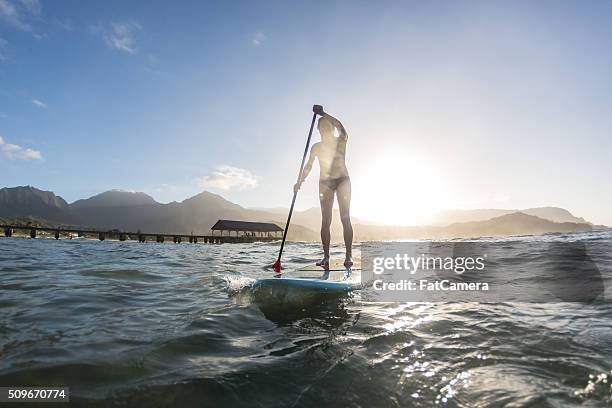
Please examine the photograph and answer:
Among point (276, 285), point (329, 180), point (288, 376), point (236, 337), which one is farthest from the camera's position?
point (329, 180)

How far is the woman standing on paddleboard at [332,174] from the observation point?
7.57 metres

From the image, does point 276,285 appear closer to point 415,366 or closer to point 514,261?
point 415,366

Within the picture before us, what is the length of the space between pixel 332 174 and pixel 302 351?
211 inches

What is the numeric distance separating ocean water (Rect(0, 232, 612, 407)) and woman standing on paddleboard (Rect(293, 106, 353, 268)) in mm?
3263

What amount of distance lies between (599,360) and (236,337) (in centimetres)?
294

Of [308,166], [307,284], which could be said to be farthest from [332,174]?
[307,284]

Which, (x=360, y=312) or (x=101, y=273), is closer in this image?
(x=360, y=312)

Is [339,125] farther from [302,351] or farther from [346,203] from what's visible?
[302,351]

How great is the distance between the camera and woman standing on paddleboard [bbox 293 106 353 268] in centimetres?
757

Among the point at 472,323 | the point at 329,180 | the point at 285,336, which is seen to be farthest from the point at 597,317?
the point at 329,180

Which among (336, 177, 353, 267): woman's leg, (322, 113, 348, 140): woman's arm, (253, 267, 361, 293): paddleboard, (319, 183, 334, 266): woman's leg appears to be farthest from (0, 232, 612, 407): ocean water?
(322, 113, 348, 140): woman's arm

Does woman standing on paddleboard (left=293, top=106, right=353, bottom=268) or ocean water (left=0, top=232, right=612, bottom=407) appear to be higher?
woman standing on paddleboard (left=293, top=106, right=353, bottom=268)

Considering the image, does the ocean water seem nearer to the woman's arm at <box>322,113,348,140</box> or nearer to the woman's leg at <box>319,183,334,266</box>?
the woman's leg at <box>319,183,334,266</box>

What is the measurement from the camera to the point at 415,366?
2404 mm
